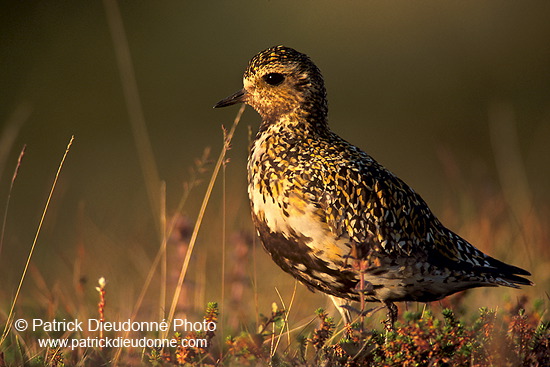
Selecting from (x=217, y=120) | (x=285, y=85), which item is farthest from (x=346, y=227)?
(x=217, y=120)

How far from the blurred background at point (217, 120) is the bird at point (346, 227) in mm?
1332

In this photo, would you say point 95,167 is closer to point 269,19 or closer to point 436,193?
point 436,193

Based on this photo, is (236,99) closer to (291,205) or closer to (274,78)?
(274,78)

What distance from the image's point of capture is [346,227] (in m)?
4.74

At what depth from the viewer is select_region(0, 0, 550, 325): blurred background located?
7.49m

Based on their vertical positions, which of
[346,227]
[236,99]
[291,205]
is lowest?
[346,227]

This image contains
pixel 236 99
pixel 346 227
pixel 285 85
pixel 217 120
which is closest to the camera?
pixel 346 227

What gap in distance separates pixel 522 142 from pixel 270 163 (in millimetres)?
13741

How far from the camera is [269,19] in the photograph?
86.0 feet

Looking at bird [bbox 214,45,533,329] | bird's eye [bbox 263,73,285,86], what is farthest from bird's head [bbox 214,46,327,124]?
bird [bbox 214,45,533,329]

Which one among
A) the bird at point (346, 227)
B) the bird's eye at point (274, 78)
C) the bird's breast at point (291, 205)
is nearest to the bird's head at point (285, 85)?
the bird's eye at point (274, 78)

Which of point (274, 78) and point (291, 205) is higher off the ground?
point (274, 78)

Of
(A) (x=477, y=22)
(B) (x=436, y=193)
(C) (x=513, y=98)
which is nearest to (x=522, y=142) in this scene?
(C) (x=513, y=98)

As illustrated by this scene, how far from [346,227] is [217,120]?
1565 centimetres
